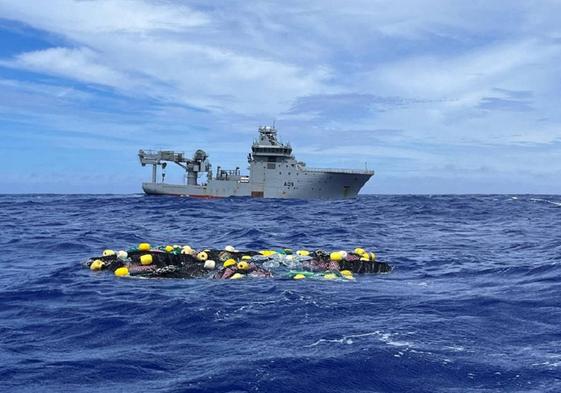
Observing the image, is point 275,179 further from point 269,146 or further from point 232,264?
point 232,264

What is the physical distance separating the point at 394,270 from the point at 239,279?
21.2ft

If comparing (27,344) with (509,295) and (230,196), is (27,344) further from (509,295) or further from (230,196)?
(230,196)

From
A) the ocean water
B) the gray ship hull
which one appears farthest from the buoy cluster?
the gray ship hull

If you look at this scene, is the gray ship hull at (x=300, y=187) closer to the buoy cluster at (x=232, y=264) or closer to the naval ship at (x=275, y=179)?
the naval ship at (x=275, y=179)

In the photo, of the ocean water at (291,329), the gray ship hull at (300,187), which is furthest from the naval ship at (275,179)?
the ocean water at (291,329)

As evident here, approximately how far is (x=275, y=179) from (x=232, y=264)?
62010 mm

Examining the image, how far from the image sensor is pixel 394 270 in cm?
2116

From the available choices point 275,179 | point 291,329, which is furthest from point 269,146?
point 291,329

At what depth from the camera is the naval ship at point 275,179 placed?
8056 centimetres

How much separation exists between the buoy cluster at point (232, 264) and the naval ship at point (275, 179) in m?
58.7

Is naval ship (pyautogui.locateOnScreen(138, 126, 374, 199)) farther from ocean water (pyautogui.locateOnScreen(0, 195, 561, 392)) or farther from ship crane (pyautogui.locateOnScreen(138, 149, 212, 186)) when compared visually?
ocean water (pyautogui.locateOnScreen(0, 195, 561, 392))

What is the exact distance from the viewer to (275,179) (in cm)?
8150

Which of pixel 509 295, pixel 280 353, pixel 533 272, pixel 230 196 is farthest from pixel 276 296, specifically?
pixel 230 196

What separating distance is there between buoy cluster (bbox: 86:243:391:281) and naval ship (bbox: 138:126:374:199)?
58.7 meters
